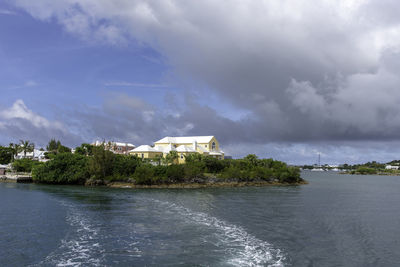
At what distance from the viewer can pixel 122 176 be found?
78.4 metres

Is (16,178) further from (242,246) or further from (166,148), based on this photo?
(242,246)

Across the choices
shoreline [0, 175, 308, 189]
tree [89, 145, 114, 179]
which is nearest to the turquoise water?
shoreline [0, 175, 308, 189]

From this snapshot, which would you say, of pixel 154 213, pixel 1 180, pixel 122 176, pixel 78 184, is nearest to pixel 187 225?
pixel 154 213

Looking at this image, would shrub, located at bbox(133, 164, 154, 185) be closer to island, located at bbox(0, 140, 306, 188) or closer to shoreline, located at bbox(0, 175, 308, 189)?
island, located at bbox(0, 140, 306, 188)

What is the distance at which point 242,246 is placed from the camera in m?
23.4

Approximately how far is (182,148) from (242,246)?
7309 centimetres

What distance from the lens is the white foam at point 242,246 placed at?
20.1m

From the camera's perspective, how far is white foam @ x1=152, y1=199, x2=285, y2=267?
20.1 meters

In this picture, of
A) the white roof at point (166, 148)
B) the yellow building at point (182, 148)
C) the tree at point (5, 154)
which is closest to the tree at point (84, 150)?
the yellow building at point (182, 148)

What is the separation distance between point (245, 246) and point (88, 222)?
1703 cm

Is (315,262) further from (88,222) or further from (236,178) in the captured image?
(236,178)

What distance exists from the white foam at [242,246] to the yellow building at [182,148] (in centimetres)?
6265

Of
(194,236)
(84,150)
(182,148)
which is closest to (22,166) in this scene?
(84,150)

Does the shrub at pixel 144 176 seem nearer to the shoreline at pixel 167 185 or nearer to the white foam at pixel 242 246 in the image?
the shoreline at pixel 167 185
